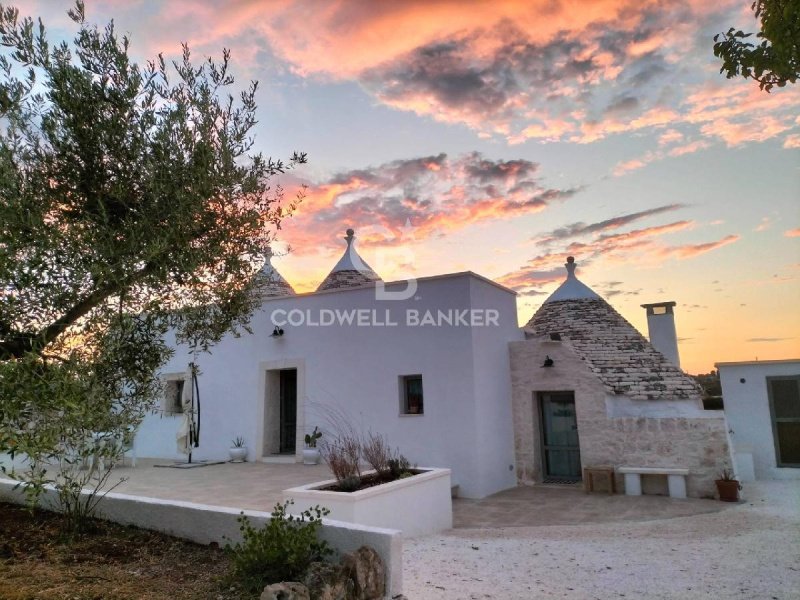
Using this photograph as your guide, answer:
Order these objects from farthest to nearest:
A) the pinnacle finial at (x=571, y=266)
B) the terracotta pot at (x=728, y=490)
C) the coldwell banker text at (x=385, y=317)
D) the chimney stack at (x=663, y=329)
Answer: the chimney stack at (x=663, y=329)
the pinnacle finial at (x=571, y=266)
the coldwell banker text at (x=385, y=317)
the terracotta pot at (x=728, y=490)

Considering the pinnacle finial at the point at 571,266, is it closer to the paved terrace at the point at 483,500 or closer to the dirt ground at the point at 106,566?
the paved terrace at the point at 483,500

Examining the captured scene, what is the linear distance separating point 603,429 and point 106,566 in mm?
9575

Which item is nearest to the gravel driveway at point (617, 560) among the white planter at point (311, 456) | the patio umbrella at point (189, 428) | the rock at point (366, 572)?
the rock at point (366, 572)

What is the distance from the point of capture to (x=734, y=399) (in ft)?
41.2

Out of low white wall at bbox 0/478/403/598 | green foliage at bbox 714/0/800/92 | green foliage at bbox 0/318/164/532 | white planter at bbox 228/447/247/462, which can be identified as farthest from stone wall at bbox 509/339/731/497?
green foliage at bbox 0/318/164/532

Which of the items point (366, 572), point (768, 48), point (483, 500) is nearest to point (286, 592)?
point (366, 572)

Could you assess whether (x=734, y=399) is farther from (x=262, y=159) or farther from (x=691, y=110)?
(x=262, y=159)

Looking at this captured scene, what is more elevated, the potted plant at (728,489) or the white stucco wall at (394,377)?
the white stucco wall at (394,377)

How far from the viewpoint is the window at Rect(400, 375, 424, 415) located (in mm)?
11320

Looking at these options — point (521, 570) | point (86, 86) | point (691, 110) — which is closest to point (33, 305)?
point (86, 86)

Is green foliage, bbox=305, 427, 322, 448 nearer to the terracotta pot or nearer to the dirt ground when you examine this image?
the dirt ground

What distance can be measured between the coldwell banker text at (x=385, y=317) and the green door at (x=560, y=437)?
7.67 feet

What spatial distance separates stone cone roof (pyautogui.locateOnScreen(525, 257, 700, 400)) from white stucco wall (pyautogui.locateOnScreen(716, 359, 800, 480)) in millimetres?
1169

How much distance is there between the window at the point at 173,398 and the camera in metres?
15.1
